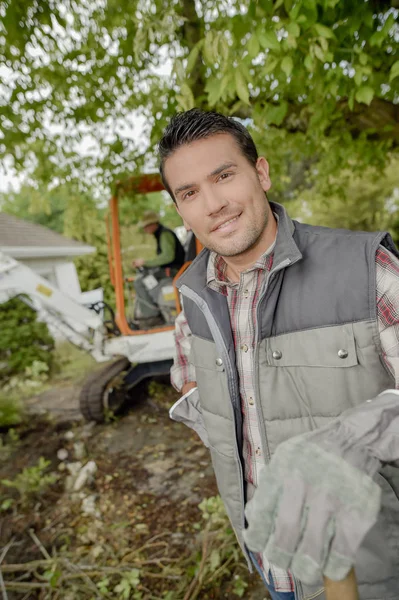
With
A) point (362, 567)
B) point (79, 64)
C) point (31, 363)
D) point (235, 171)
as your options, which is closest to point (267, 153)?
point (79, 64)

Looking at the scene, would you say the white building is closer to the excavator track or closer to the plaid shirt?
the excavator track

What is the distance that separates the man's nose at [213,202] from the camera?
1.40 metres

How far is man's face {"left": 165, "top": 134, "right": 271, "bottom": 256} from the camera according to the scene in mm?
1405

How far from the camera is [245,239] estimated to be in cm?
140

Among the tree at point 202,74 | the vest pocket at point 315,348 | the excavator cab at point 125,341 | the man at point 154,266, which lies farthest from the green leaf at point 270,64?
the man at point 154,266

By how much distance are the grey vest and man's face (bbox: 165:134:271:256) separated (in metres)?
0.11

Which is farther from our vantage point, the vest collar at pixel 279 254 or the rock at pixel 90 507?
the rock at pixel 90 507

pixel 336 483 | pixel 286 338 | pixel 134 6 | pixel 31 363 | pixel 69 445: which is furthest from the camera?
pixel 31 363

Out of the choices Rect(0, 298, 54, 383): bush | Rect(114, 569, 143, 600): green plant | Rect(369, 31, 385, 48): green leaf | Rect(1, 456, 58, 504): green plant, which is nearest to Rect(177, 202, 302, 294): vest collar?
Rect(369, 31, 385, 48): green leaf

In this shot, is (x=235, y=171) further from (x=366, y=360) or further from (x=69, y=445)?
(x=69, y=445)

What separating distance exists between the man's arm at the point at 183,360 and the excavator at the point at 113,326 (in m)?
2.76

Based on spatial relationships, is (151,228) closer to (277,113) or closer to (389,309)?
(277,113)

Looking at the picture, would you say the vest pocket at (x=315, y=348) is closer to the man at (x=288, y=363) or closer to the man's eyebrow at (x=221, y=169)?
the man at (x=288, y=363)

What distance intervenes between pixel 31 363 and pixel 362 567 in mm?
8644
